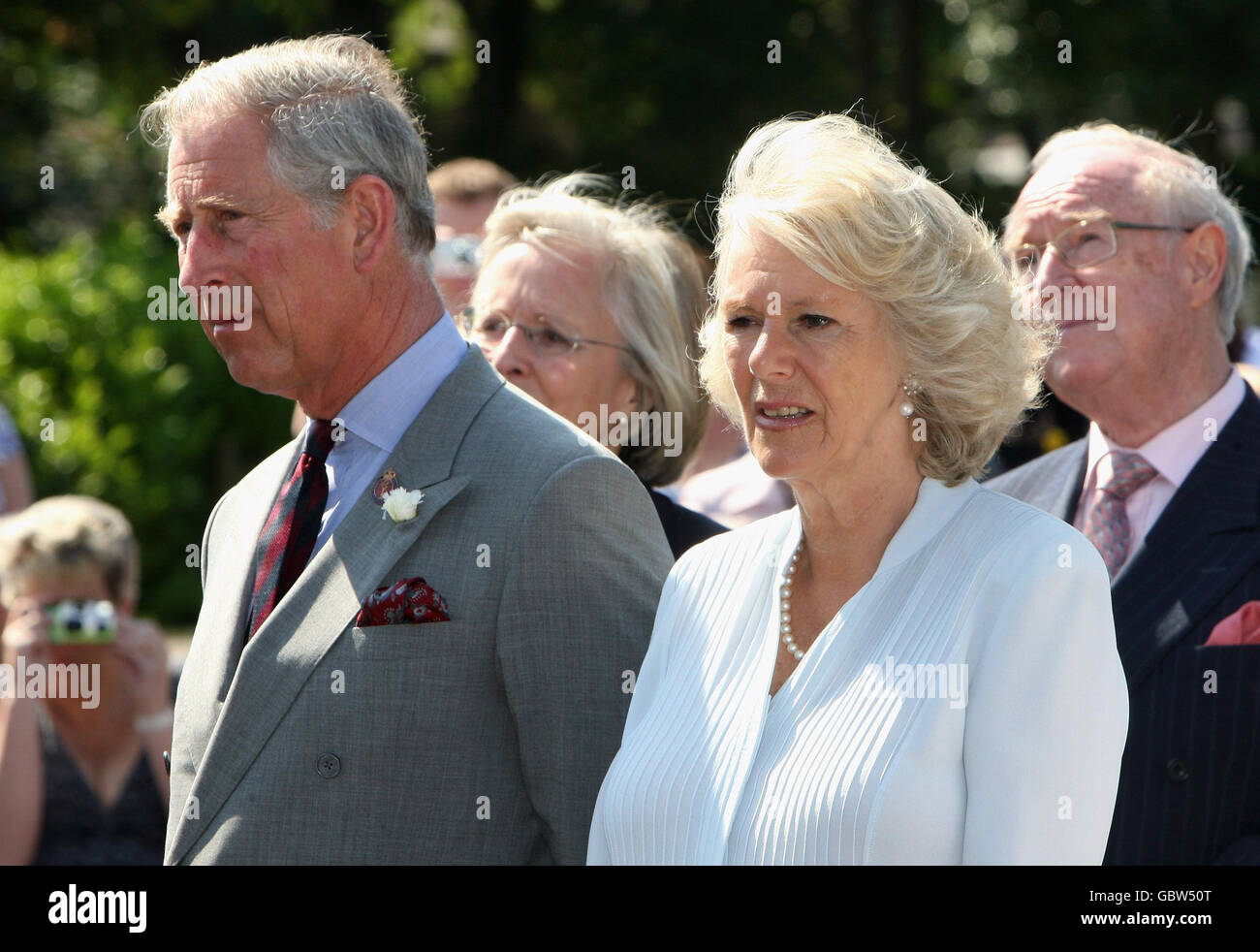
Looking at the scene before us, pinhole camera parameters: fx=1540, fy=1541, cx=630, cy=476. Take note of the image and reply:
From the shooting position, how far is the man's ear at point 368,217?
266cm

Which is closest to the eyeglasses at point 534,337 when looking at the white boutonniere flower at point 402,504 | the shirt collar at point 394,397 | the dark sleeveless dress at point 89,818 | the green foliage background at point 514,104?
the shirt collar at point 394,397

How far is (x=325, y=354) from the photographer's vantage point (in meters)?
2.65

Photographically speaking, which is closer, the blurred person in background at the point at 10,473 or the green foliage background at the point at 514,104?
the blurred person in background at the point at 10,473

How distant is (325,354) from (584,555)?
60 centimetres

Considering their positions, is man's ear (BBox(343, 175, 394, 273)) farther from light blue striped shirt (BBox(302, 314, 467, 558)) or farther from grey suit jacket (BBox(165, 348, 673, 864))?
grey suit jacket (BBox(165, 348, 673, 864))

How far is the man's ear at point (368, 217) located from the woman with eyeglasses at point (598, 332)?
94cm

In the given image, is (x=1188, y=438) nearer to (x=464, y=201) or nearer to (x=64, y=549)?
(x=464, y=201)

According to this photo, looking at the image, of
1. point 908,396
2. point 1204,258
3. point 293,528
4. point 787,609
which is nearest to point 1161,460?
point 1204,258

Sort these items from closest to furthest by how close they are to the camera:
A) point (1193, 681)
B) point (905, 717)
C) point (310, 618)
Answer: point (905, 717)
point (310, 618)
point (1193, 681)

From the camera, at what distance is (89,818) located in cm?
426

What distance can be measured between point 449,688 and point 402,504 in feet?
1.02

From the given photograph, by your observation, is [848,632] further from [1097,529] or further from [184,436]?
[184,436]

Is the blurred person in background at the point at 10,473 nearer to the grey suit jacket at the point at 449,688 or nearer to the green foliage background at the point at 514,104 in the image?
the grey suit jacket at the point at 449,688

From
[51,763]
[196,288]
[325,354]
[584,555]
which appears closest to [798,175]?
[584,555]
